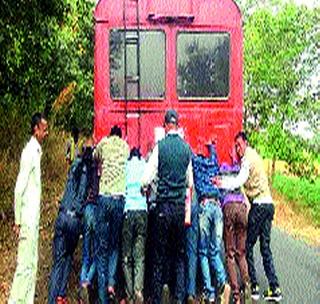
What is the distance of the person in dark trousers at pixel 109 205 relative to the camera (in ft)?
29.2

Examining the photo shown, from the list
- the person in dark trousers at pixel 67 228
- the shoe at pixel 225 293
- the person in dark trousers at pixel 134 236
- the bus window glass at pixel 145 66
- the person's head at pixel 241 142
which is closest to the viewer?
the person in dark trousers at pixel 67 228

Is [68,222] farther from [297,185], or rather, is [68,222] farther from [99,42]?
[297,185]

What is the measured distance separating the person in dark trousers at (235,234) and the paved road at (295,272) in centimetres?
44

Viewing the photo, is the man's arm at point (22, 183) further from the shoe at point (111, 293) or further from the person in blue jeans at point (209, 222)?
the person in blue jeans at point (209, 222)

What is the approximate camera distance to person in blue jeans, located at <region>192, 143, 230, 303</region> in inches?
364

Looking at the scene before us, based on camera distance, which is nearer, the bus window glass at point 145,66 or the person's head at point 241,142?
the person's head at point 241,142

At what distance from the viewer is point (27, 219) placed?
802 centimetres

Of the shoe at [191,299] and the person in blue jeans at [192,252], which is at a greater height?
the person in blue jeans at [192,252]

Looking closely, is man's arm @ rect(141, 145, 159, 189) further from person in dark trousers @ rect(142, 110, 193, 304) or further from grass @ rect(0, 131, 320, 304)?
grass @ rect(0, 131, 320, 304)

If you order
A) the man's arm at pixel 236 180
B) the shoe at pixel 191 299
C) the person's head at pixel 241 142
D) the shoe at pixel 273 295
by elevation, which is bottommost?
the shoe at pixel 273 295

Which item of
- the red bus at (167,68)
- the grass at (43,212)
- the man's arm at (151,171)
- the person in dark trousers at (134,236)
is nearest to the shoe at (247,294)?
the person in dark trousers at (134,236)

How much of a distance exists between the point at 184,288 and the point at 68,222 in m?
1.51

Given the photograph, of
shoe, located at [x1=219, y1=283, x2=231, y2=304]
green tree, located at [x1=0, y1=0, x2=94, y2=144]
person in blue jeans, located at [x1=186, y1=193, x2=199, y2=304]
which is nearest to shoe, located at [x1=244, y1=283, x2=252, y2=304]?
shoe, located at [x1=219, y1=283, x2=231, y2=304]

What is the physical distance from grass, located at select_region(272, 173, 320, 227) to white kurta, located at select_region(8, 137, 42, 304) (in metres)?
23.7
